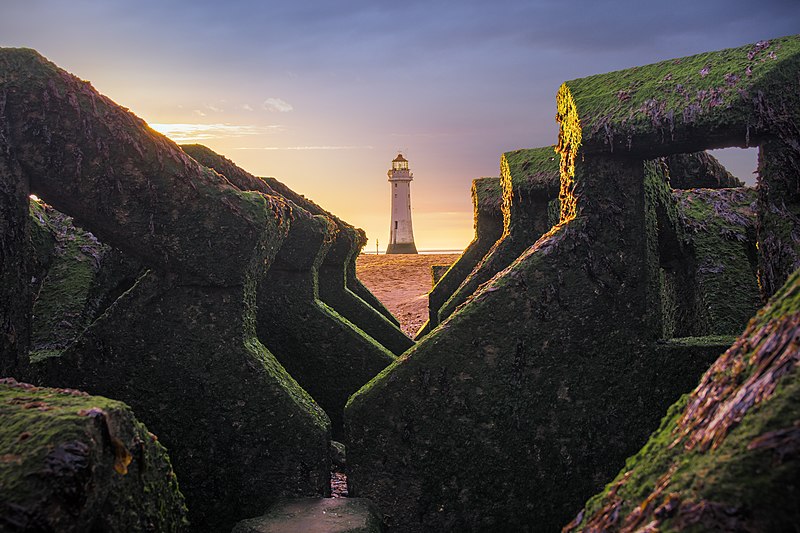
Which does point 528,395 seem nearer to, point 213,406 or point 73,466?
point 213,406

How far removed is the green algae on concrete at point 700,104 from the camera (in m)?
4.66

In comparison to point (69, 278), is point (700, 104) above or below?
above

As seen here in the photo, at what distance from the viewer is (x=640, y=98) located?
5.17 m

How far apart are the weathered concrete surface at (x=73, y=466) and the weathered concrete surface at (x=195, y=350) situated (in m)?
1.85

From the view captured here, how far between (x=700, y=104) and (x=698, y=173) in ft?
20.1

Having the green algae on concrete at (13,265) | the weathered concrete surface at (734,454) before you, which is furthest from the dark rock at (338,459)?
the weathered concrete surface at (734,454)

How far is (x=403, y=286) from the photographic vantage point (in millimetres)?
30953

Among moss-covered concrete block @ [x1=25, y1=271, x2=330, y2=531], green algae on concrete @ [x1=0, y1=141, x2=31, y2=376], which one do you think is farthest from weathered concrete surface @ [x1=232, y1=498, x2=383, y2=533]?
green algae on concrete @ [x1=0, y1=141, x2=31, y2=376]

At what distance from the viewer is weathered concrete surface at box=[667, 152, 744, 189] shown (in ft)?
33.9

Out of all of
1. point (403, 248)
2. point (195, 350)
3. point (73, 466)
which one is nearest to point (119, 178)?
point (195, 350)

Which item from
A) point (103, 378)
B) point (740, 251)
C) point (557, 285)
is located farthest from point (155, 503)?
point (740, 251)

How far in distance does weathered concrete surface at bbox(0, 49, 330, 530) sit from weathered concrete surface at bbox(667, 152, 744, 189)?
23.8ft

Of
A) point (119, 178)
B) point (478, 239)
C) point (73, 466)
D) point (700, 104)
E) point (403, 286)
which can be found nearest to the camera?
point (73, 466)

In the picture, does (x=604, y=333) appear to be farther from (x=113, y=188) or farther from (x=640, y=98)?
(x=113, y=188)
